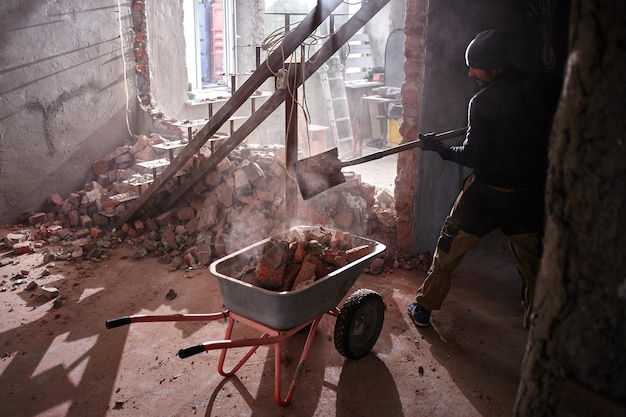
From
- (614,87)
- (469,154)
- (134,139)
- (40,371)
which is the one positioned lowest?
(40,371)

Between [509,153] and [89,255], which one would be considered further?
[89,255]

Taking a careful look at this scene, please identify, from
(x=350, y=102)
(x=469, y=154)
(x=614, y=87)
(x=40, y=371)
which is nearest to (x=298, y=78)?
(x=469, y=154)

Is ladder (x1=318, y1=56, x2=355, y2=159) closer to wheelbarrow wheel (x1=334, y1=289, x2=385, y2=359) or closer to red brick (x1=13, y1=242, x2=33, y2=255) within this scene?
red brick (x1=13, y1=242, x2=33, y2=255)

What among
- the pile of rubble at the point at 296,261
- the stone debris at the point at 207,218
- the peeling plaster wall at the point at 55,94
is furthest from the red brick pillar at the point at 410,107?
the peeling plaster wall at the point at 55,94

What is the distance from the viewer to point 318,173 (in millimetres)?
3844

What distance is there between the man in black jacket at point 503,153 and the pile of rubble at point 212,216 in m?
1.51

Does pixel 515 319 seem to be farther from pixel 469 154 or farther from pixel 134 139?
pixel 134 139

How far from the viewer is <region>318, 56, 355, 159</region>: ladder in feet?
33.7

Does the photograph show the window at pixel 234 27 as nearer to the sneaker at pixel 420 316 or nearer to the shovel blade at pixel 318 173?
the shovel blade at pixel 318 173

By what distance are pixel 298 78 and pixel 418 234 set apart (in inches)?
76.7

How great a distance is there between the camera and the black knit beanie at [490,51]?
10.2ft

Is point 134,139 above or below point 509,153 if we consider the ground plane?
below

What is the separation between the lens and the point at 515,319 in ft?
13.4

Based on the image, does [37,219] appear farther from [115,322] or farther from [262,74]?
[115,322]
